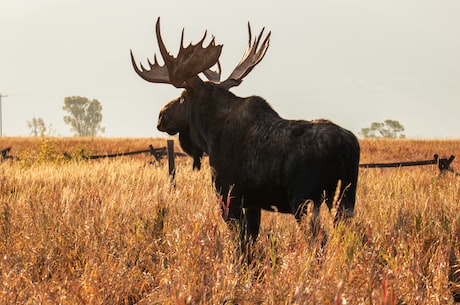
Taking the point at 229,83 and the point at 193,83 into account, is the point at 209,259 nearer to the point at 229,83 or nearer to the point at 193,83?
the point at 193,83

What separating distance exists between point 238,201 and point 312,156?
3.17 ft

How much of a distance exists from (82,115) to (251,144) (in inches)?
4702

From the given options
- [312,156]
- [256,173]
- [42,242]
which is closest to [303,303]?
[312,156]

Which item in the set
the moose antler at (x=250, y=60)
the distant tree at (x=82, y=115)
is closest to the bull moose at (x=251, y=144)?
the moose antler at (x=250, y=60)

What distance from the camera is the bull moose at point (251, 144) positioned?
4301 mm

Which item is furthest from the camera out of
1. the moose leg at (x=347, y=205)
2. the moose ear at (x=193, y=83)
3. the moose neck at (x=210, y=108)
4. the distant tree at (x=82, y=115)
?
the distant tree at (x=82, y=115)

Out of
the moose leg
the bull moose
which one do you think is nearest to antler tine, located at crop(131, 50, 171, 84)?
the bull moose

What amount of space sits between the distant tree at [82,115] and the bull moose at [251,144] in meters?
115

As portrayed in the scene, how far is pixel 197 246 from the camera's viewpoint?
329 cm

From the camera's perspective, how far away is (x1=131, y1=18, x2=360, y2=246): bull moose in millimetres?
4301

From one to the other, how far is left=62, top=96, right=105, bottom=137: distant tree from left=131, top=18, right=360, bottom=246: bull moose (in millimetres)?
115258

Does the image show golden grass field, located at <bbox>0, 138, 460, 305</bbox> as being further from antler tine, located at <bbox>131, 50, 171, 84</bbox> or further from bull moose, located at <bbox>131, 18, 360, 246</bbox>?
antler tine, located at <bbox>131, 50, 171, 84</bbox>

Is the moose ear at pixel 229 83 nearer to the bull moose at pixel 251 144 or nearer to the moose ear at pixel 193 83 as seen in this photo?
the bull moose at pixel 251 144

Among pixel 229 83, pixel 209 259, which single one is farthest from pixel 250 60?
pixel 209 259
